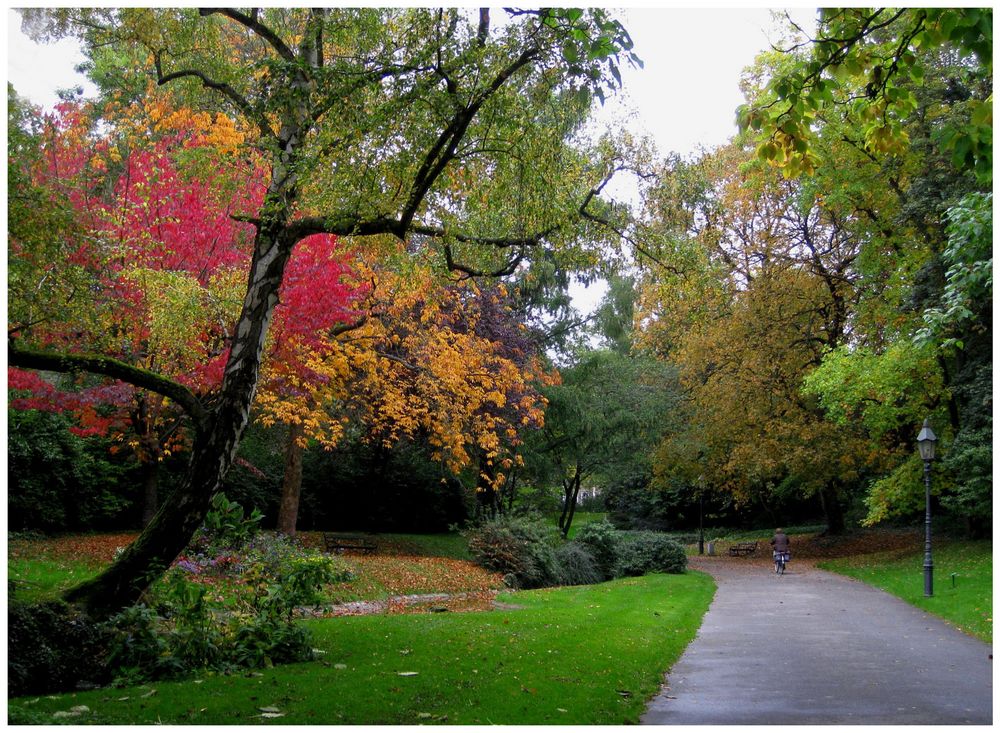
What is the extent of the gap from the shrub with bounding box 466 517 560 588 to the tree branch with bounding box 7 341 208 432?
12134 mm

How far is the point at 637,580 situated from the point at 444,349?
791cm

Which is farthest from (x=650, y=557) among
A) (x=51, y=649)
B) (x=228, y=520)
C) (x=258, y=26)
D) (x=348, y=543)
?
(x=51, y=649)

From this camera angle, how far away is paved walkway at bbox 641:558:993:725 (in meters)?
6.77

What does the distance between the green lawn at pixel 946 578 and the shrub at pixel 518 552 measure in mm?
8022

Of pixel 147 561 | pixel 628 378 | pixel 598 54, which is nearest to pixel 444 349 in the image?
pixel 147 561

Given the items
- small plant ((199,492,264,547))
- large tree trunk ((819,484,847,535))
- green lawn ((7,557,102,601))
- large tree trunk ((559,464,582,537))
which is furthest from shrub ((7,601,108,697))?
large tree trunk ((819,484,847,535))

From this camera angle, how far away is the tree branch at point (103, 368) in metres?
8.65

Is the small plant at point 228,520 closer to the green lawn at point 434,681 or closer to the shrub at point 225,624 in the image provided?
the shrub at point 225,624

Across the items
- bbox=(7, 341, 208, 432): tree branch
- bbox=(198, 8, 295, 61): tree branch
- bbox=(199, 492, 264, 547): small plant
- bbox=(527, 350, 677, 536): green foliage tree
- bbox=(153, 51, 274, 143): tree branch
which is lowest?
bbox=(199, 492, 264, 547): small plant

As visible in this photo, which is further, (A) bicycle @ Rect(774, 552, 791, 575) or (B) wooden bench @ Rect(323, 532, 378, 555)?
(A) bicycle @ Rect(774, 552, 791, 575)

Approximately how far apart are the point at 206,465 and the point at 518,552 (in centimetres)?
1274

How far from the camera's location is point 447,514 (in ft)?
95.0

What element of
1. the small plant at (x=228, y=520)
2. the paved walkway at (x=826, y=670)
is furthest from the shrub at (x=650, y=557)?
the small plant at (x=228, y=520)

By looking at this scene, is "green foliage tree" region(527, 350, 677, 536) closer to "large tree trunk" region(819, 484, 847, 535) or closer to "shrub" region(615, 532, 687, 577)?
"shrub" region(615, 532, 687, 577)
